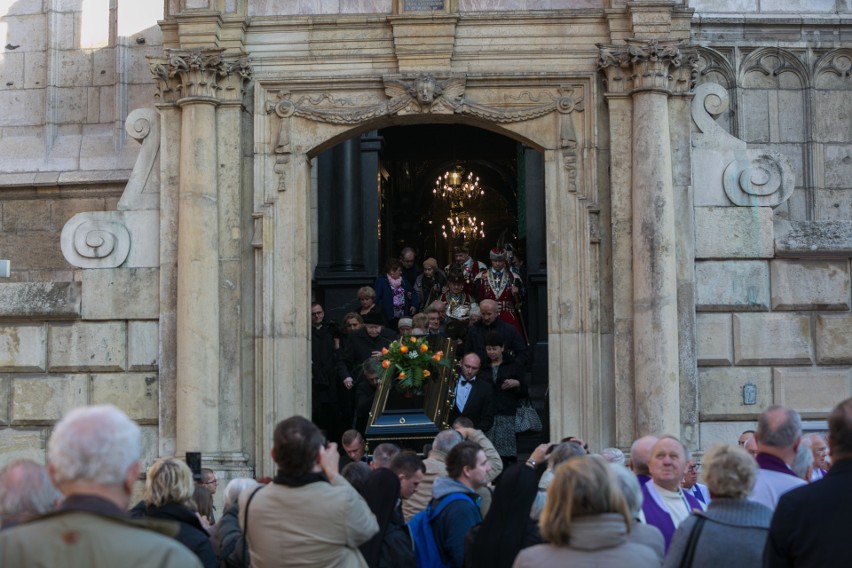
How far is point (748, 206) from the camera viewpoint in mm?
13789

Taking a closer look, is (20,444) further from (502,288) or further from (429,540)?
(429,540)

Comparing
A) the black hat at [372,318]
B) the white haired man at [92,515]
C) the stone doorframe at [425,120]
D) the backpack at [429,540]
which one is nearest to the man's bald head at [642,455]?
the backpack at [429,540]

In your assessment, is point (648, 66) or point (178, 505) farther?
point (648, 66)

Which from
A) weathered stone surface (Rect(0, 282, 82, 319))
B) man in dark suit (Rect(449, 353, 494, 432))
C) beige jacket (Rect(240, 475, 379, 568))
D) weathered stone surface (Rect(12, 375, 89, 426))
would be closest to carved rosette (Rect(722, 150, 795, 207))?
man in dark suit (Rect(449, 353, 494, 432))

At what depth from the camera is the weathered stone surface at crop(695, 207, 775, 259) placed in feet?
45.0

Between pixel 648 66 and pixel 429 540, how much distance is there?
6.43m

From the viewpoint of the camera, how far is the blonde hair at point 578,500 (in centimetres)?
532

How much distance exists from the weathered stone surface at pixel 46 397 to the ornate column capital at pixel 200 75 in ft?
9.23

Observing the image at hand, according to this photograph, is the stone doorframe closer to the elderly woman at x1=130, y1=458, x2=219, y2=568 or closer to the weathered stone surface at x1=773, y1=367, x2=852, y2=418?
the weathered stone surface at x1=773, y1=367, x2=852, y2=418

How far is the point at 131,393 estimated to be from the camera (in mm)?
14023

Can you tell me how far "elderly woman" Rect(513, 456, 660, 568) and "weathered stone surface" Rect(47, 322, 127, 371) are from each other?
9.26 m

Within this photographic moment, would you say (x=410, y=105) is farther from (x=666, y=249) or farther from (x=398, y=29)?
(x=666, y=249)

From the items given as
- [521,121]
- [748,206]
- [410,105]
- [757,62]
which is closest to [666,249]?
[748,206]

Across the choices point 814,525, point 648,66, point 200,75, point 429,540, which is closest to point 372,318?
point 200,75
